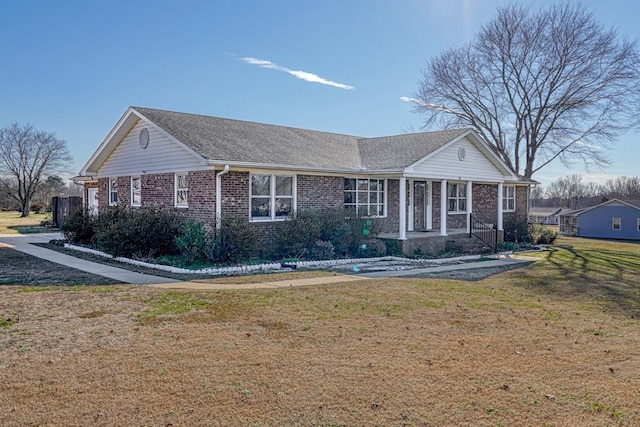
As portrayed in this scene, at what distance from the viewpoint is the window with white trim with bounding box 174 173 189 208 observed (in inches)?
628

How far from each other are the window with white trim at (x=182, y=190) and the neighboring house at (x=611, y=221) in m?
49.5

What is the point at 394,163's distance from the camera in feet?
59.6

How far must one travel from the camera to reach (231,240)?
45.0ft

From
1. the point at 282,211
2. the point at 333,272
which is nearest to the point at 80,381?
the point at 333,272

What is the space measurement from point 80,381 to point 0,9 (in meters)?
15.3

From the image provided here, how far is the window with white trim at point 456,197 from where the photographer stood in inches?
904

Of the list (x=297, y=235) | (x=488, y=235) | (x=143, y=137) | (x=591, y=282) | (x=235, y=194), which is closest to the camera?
(x=591, y=282)

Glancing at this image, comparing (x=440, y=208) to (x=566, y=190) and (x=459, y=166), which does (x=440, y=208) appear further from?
(x=566, y=190)

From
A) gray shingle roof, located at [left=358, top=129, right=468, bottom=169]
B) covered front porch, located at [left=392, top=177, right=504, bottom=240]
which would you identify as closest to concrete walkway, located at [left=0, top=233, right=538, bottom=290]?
covered front porch, located at [left=392, top=177, right=504, bottom=240]

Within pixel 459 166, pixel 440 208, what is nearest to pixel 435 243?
pixel 459 166

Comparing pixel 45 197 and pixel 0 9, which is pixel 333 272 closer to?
pixel 0 9

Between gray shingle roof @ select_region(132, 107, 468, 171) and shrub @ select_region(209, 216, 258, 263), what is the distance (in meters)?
1.94

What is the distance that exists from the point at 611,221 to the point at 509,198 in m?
32.4

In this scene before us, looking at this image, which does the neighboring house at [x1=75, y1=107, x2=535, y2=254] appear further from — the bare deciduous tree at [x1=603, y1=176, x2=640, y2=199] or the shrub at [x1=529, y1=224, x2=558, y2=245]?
the bare deciduous tree at [x1=603, y1=176, x2=640, y2=199]
